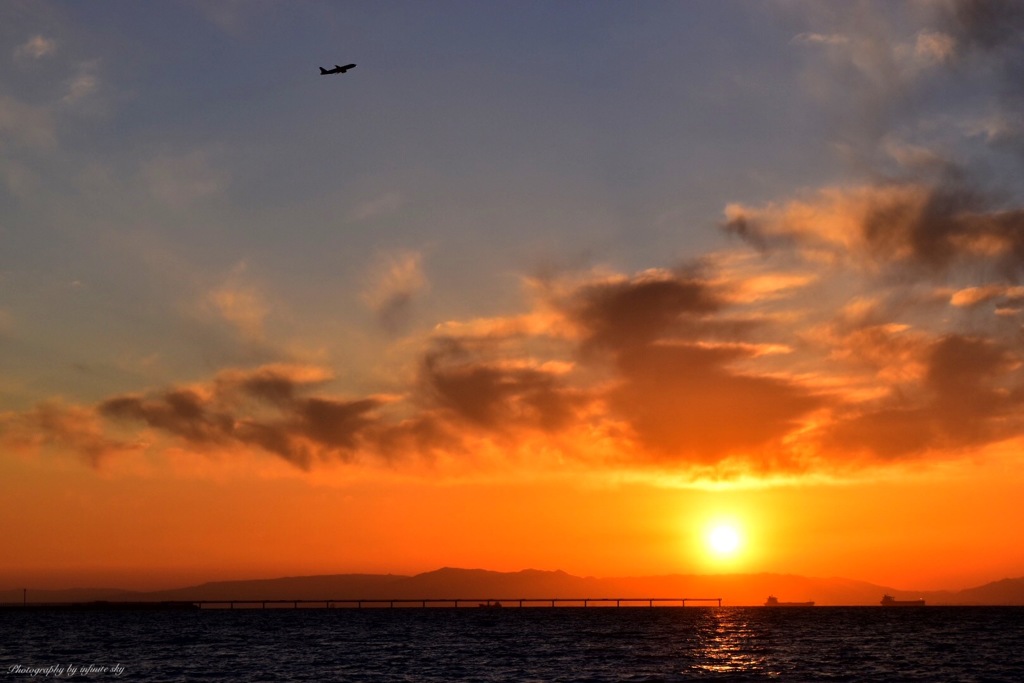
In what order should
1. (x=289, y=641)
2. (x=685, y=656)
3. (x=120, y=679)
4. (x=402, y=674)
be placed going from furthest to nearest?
(x=289, y=641)
(x=685, y=656)
(x=402, y=674)
(x=120, y=679)

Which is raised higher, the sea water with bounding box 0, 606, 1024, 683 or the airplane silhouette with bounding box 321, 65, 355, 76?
the airplane silhouette with bounding box 321, 65, 355, 76

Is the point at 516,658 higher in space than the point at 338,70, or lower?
lower

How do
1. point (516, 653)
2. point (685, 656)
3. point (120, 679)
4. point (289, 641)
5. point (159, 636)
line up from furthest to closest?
point (159, 636)
point (289, 641)
point (516, 653)
point (685, 656)
point (120, 679)

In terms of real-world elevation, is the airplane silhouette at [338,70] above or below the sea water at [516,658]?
above

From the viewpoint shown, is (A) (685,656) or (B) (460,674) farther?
(A) (685,656)

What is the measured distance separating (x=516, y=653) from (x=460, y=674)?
1452 inches

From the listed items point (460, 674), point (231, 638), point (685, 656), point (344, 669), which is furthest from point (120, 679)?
point (231, 638)

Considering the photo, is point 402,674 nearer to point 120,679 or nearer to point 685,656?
point 120,679

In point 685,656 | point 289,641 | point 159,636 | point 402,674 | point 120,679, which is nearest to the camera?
point 120,679

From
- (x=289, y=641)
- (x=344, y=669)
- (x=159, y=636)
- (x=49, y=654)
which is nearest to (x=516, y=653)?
(x=344, y=669)

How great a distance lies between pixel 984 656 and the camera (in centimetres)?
14325

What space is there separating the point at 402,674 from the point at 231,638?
93003mm

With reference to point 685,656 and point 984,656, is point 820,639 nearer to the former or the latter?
point 984,656

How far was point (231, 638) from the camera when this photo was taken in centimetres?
19162
